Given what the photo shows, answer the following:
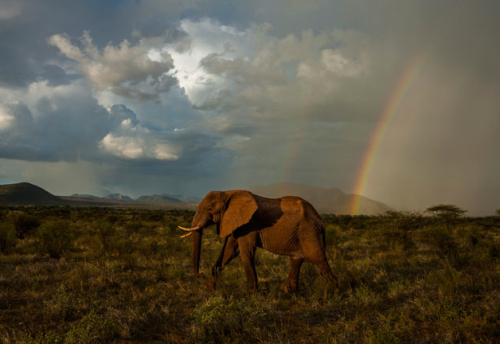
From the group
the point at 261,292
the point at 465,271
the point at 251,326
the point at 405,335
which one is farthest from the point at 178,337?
the point at 465,271

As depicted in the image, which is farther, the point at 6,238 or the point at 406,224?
the point at 406,224

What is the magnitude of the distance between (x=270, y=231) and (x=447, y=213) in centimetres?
3056

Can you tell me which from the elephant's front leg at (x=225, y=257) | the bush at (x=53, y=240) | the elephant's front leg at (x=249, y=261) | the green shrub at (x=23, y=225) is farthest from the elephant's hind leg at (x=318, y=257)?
the green shrub at (x=23, y=225)

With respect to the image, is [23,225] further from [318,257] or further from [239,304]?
[318,257]

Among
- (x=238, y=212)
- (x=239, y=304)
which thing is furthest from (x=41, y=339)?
(x=238, y=212)

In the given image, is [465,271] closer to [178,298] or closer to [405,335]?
[405,335]

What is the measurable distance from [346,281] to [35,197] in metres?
223

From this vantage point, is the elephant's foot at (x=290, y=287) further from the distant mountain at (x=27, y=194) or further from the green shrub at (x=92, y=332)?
the distant mountain at (x=27, y=194)

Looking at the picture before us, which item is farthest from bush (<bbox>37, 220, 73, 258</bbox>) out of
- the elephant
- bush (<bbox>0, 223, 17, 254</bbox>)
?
the elephant

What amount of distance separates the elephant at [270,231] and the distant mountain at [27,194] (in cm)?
20012

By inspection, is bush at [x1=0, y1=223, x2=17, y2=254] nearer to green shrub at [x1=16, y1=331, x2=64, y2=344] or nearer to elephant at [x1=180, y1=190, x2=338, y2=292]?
green shrub at [x1=16, y1=331, x2=64, y2=344]

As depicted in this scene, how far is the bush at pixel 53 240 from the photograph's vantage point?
11.2 meters

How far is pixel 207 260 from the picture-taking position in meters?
10.6

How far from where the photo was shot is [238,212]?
21.9 feet
